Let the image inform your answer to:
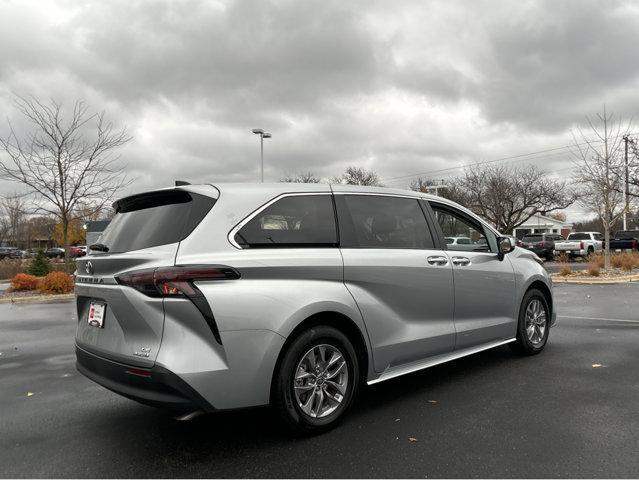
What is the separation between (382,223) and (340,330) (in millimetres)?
1042

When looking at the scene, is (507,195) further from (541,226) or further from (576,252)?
(541,226)

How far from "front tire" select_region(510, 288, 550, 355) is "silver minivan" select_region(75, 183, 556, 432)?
1119mm

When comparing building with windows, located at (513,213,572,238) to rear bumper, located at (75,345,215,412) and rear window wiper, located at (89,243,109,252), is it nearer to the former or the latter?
rear window wiper, located at (89,243,109,252)

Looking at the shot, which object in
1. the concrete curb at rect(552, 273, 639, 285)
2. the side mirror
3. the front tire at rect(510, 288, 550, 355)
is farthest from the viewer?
the concrete curb at rect(552, 273, 639, 285)

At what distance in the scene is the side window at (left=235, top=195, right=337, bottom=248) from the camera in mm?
3445

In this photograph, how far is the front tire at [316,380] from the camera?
333cm

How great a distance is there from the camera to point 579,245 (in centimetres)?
2898

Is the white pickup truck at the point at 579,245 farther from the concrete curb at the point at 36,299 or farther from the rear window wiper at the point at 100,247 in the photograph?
the rear window wiper at the point at 100,247

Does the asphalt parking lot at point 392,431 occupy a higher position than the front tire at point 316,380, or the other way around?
the front tire at point 316,380

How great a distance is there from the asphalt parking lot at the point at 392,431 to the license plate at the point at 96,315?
82 cm

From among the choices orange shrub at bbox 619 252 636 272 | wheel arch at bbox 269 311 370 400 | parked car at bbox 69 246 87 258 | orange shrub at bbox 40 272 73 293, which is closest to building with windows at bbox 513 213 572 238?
orange shrub at bbox 619 252 636 272

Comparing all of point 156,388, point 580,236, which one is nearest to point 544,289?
point 156,388

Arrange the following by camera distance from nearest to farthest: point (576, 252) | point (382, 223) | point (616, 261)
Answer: point (382, 223)
point (616, 261)
point (576, 252)

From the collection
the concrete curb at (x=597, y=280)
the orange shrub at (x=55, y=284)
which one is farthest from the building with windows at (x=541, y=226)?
the orange shrub at (x=55, y=284)
